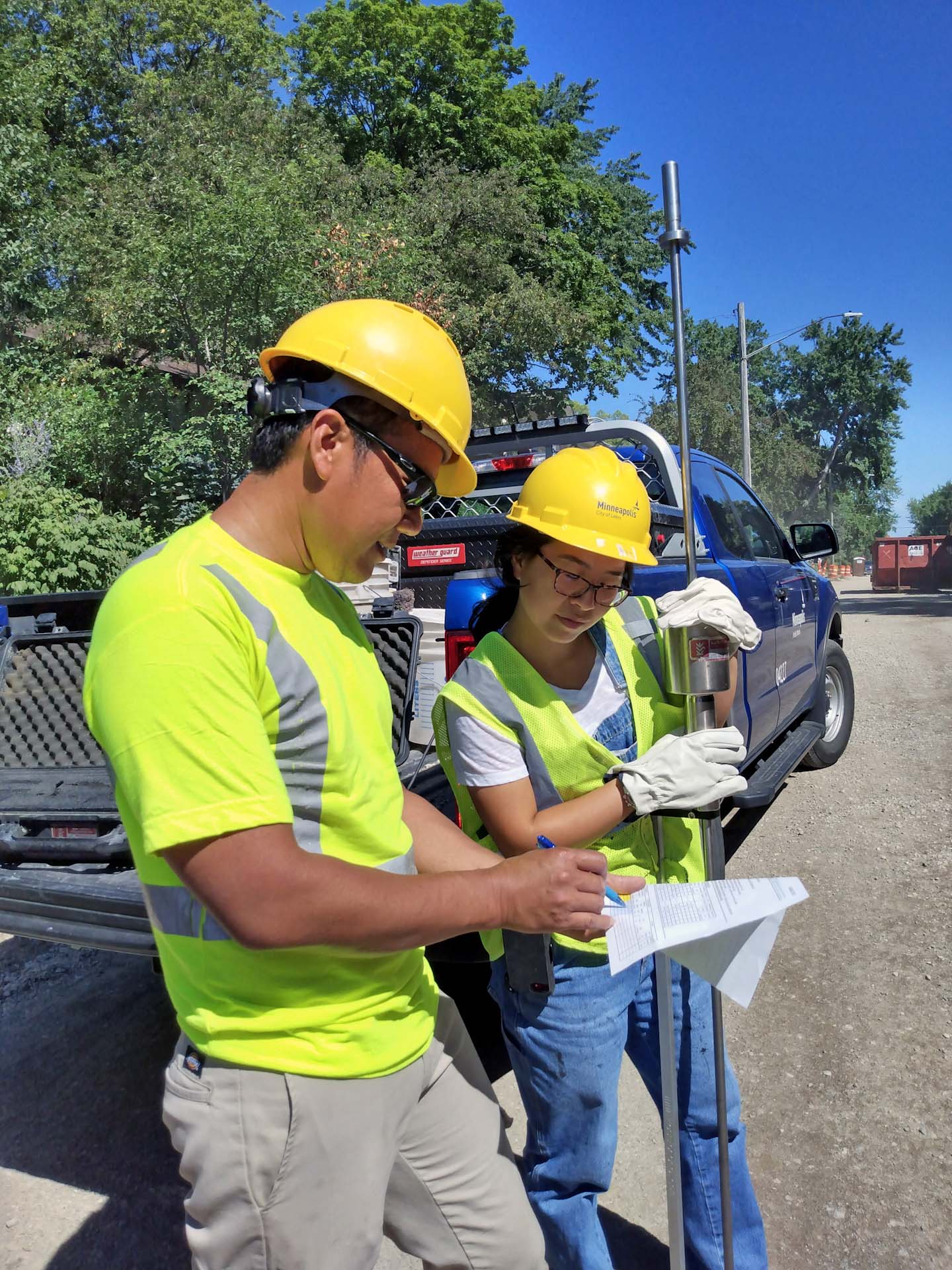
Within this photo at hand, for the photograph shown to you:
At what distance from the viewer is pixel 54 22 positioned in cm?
2122

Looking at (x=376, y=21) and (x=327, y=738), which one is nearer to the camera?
(x=327, y=738)

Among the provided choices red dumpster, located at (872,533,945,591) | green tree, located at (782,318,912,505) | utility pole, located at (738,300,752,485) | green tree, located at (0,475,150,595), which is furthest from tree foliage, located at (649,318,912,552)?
green tree, located at (0,475,150,595)

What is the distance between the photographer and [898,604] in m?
27.9

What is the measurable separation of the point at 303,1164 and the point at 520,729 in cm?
91

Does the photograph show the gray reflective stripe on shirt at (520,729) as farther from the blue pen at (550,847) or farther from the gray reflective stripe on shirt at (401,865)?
the gray reflective stripe on shirt at (401,865)

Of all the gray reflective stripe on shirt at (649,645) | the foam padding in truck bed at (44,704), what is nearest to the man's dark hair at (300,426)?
the gray reflective stripe on shirt at (649,645)

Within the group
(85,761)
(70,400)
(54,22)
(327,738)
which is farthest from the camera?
(54,22)

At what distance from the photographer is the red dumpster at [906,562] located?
36938 mm

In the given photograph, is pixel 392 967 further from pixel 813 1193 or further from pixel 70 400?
pixel 70 400

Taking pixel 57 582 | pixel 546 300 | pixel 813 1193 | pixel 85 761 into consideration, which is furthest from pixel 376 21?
pixel 813 1193

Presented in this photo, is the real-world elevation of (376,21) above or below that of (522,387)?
above

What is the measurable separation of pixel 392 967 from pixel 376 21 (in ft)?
87.2

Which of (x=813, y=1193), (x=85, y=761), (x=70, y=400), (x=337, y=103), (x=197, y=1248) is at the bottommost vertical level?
(x=813, y=1193)

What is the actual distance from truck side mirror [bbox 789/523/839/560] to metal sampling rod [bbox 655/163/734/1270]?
13.6ft
